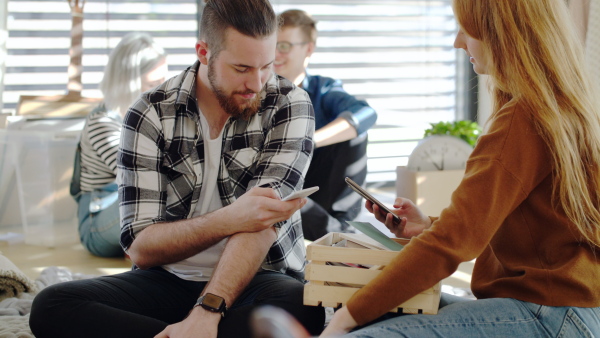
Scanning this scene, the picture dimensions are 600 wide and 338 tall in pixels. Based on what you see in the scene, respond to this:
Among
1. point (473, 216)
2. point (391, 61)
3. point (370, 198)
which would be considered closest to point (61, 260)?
point (370, 198)

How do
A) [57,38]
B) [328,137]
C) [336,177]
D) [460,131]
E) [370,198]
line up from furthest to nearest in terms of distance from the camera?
[57,38] → [460,131] → [336,177] → [328,137] → [370,198]

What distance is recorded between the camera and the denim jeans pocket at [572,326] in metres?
1.16

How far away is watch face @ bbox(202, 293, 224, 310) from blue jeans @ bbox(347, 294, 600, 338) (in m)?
0.37

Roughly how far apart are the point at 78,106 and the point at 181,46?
84 cm

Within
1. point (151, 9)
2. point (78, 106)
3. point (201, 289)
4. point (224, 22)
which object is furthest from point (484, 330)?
point (151, 9)

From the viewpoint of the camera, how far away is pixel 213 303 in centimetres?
143

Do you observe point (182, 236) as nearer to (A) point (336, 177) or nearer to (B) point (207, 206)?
(B) point (207, 206)

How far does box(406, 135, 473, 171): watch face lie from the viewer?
342 cm

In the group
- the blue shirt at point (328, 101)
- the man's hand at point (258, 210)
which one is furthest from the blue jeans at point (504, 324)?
the blue shirt at point (328, 101)

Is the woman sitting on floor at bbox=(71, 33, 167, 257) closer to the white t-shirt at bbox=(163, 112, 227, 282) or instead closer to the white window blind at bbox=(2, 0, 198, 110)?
the white window blind at bbox=(2, 0, 198, 110)

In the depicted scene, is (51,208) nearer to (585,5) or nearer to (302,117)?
(302,117)

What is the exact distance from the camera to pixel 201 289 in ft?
5.39

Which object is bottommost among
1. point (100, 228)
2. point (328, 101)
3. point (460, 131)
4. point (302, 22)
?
point (100, 228)

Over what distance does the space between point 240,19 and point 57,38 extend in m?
2.76
